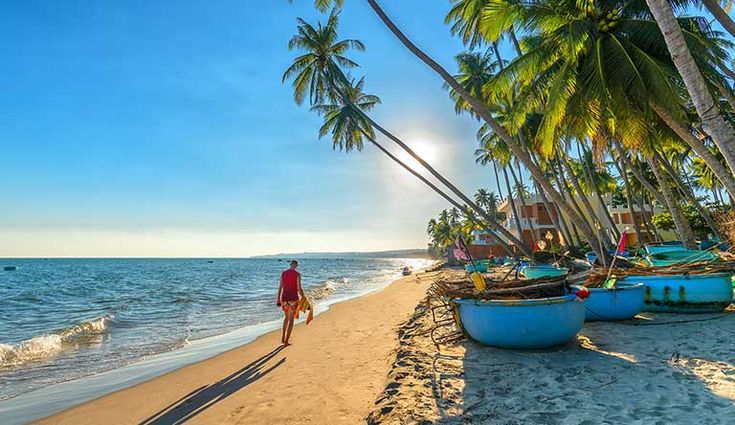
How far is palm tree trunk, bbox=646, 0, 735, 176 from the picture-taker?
5629 mm

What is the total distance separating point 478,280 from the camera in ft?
20.2

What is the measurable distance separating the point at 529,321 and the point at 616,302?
2907 millimetres

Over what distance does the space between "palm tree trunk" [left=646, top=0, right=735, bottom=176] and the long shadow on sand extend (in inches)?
324

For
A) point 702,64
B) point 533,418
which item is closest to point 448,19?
point 702,64

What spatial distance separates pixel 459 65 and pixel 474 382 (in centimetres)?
2168

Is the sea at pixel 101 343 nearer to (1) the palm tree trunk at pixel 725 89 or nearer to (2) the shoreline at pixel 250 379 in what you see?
(2) the shoreline at pixel 250 379

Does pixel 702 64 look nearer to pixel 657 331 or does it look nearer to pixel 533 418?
pixel 657 331

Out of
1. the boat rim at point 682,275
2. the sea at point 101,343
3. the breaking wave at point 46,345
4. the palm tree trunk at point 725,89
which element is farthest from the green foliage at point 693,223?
the breaking wave at point 46,345

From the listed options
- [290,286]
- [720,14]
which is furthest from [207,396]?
[720,14]

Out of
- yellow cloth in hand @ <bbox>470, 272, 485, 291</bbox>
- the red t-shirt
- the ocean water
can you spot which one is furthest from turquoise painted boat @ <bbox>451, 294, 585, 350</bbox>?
the ocean water

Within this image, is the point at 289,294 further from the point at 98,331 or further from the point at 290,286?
the point at 98,331

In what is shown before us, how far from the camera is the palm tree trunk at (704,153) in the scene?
741cm

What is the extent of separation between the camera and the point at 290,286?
8453mm

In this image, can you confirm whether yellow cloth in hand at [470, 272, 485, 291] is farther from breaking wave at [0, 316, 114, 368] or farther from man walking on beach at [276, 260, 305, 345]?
breaking wave at [0, 316, 114, 368]
